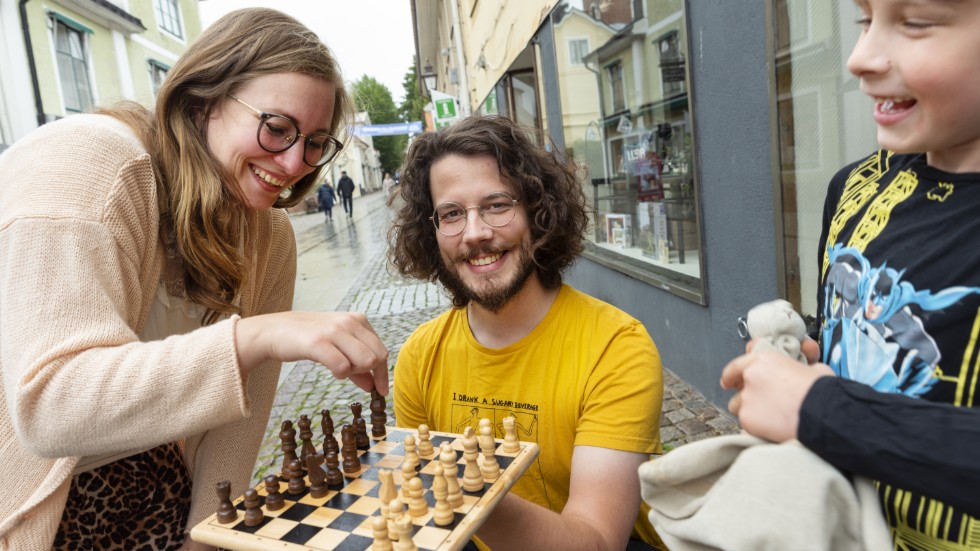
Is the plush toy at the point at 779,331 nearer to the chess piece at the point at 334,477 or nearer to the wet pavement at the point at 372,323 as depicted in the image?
the chess piece at the point at 334,477

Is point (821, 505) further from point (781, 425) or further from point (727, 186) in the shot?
point (727, 186)

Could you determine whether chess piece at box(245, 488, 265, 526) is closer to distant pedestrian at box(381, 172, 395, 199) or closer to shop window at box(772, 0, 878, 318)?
distant pedestrian at box(381, 172, 395, 199)

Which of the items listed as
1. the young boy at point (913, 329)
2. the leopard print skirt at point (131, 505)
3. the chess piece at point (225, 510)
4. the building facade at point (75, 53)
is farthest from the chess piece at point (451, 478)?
the building facade at point (75, 53)

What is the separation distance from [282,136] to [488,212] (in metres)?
0.77

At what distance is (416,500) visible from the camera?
138cm

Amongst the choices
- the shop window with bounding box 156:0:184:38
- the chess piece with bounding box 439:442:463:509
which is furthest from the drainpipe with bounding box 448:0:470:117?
the chess piece with bounding box 439:442:463:509

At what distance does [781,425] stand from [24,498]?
5.79ft

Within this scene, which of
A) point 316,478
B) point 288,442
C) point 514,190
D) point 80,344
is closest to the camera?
point 80,344

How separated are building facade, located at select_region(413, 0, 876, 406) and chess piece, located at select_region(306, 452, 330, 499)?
2.38 meters

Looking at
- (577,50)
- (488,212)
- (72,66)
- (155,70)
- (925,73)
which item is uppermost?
(155,70)

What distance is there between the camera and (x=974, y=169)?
3.66 feet

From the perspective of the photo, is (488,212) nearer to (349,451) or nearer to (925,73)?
(349,451)

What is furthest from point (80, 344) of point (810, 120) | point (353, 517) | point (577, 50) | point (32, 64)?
point (32, 64)

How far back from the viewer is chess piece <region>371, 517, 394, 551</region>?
1.25 metres
